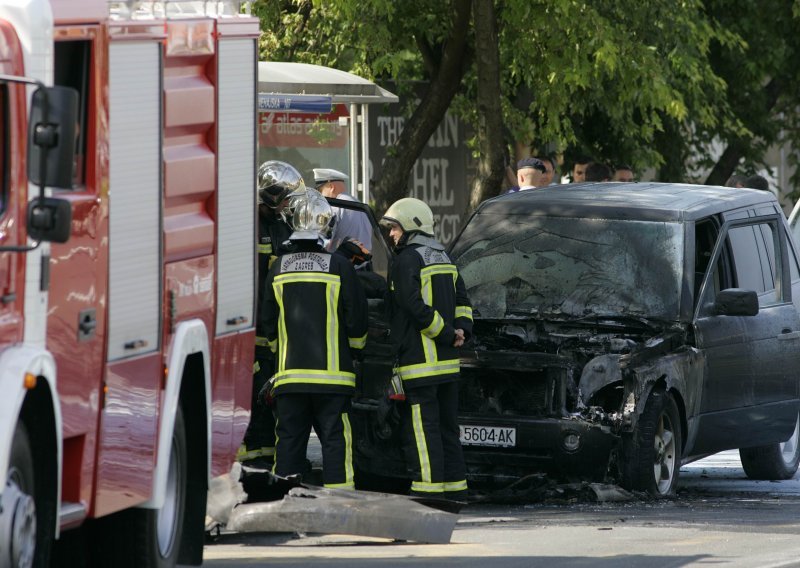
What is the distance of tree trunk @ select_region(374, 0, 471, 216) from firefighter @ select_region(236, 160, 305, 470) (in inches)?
317

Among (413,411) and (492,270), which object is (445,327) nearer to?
(413,411)

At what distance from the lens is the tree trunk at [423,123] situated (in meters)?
20.5

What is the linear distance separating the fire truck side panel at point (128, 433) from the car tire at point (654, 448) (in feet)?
13.9

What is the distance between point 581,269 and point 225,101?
4.11 metres

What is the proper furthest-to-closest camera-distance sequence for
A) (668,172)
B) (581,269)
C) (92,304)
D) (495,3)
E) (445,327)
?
(668,172) < (495,3) < (581,269) < (445,327) < (92,304)

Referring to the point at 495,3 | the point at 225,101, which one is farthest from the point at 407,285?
the point at 495,3

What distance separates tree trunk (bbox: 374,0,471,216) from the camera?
2047 centimetres

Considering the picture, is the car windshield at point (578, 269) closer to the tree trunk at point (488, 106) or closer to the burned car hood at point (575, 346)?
the burned car hood at point (575, 346)

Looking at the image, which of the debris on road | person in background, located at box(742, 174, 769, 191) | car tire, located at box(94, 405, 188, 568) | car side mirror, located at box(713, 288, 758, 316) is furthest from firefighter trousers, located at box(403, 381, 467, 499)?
person in background, located at box(742, 174, 769, 191)

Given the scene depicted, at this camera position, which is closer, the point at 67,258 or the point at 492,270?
the point at 67,258

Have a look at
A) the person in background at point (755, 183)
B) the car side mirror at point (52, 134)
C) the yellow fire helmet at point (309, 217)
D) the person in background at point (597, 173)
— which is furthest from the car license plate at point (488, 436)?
the person in background at point (755, 183)

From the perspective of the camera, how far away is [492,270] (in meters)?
12.7

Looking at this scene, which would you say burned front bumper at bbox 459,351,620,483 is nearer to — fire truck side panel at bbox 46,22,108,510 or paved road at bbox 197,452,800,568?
paved road at bbox 197,452,800,568

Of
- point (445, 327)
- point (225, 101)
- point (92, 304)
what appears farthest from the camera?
point (445, 327)
